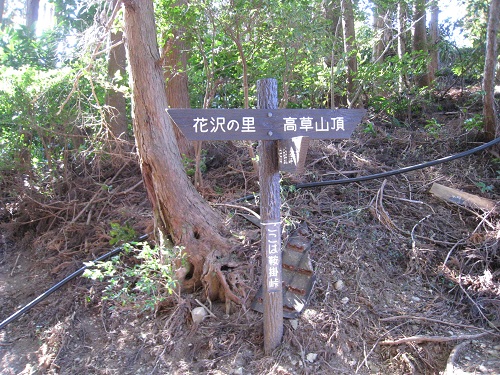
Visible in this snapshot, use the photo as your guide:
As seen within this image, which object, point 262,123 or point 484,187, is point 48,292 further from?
point 484,187

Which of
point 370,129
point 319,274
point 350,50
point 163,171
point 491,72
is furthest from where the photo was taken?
point 350,50

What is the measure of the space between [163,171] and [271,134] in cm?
161

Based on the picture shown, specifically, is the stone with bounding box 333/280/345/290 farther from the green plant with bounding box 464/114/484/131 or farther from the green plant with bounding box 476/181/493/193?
the green plant with bounding box 464/114/484/131

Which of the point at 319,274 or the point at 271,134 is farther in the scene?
the point at 319,274

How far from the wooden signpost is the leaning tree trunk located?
83cm

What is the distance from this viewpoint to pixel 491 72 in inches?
249

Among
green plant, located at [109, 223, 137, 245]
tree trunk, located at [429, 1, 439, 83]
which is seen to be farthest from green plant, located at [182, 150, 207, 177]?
tree trunk, located at [429, 1, 439, 83]

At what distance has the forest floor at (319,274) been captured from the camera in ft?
12.9

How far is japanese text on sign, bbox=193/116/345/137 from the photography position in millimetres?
3117

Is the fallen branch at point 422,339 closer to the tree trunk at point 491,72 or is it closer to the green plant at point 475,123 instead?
the tree trunk at point 491,72

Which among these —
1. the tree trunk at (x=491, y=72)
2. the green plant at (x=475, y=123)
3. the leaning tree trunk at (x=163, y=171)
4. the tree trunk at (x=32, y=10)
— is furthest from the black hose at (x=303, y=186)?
the tree trunk at (x=32, y=10)

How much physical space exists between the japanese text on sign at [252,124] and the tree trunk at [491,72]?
4.16 meters

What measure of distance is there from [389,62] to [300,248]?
16.0 ft

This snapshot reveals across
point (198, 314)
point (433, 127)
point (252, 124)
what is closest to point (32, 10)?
point (433, 127)
